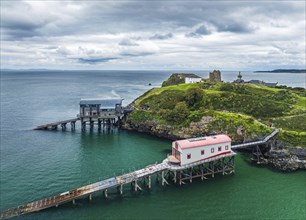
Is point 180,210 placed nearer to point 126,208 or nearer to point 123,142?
point 126,208

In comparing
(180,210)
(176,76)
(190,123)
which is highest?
(176,76)

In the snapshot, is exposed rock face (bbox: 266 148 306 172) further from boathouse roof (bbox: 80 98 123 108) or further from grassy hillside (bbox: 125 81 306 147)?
boathouse roof (bbox: 80 98 123 108)

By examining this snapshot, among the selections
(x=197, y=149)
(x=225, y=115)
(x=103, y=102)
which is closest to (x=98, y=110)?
(x=103, y=102)

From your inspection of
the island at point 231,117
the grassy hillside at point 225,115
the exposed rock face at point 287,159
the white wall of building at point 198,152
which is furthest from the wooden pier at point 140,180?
the grassy hillside at point 225,115

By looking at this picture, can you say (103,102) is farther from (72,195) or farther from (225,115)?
(72,195)

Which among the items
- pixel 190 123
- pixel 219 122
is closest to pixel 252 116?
pixel 219 122

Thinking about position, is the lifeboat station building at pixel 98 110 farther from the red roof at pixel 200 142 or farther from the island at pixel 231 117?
the red roof at pixel 200 142
